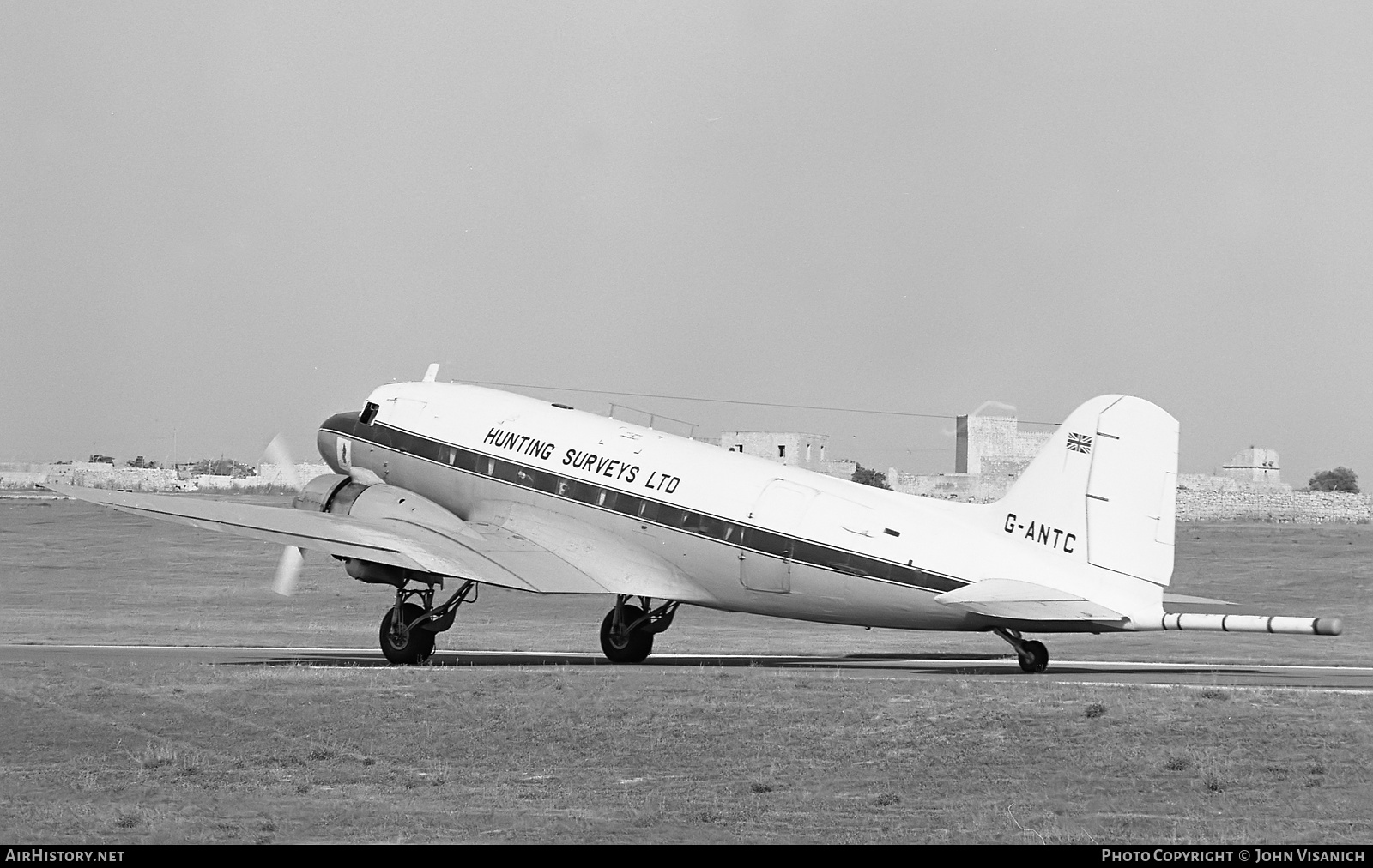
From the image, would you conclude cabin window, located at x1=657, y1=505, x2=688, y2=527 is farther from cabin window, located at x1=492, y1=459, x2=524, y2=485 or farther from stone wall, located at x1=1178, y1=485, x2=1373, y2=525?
stone wall, located at x1=1178, y1=485, x2=1373, y2=525

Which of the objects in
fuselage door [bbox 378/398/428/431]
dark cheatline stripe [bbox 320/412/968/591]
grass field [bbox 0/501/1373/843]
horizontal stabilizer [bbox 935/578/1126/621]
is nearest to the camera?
grass field [bbox 0/501/1373/843]

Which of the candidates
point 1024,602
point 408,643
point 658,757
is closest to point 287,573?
point 408,643

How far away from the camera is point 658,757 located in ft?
67.9

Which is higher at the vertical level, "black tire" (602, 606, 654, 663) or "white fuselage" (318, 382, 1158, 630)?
"white fuselage" (318, 382, 1158, 630)

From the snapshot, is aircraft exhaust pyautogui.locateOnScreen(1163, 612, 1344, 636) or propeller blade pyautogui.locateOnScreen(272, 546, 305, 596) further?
propeller blade pyautogui.locateOnScreen(272, 546, 305, 596)

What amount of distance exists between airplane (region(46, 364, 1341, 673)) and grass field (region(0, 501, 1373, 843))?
5.01ft

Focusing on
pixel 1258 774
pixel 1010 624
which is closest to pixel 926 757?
pixel 1258 774

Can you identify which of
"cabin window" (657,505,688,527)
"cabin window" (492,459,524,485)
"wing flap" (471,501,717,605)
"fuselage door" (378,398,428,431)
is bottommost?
"wing flap" (471,501,717,605)

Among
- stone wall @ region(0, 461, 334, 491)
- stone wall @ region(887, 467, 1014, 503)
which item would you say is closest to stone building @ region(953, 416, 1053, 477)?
stone wall @ region(887, 467, 1014, 503)

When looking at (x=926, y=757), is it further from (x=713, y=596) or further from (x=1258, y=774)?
(x=713, y=596)

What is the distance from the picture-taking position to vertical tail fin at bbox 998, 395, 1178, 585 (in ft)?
83.6

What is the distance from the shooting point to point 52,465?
19625 cm

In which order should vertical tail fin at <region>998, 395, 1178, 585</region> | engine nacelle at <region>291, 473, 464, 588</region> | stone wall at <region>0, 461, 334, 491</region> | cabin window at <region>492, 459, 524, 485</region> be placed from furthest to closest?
1. stone wall at <region>0, 461, 334, 491</region>
2. cabin window at <region>492, 459, 524, 485</region>
3. engine nacelle at <region>291, 473, 464, 588</region>
4. vertical tail fin at <region>998, 395, 1178, 585</region>

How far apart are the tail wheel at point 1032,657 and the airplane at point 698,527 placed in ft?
0.10
